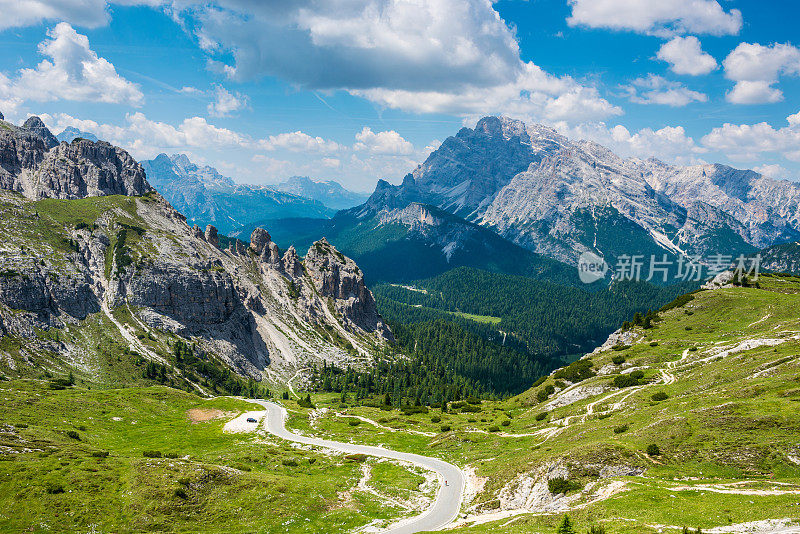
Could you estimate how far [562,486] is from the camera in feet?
174

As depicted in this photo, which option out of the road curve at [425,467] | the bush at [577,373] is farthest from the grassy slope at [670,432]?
the bush at [577,373]

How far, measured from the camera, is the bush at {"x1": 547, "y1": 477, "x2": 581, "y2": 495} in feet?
173

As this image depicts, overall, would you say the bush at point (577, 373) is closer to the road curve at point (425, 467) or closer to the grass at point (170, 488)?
the road curve at point (425, 467)

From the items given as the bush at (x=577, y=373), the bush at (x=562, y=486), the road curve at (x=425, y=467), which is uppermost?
the bush at (x=577, y=373)

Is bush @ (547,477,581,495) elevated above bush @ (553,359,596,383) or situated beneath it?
situated beneath

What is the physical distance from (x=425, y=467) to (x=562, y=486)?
27.2m

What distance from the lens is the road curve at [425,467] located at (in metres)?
54.2

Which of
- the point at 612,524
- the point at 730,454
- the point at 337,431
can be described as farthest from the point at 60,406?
the point at 730,454

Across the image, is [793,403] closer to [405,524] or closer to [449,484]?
[449,484]

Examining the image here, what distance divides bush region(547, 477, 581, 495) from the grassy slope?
1.11 meters

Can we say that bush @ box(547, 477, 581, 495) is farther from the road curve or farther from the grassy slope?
the road curve

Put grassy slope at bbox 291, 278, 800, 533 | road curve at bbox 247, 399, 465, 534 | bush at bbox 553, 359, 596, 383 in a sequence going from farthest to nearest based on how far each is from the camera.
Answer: bush at bbox 553, 359, 596, 383, road curve at bbox 247, 399, 465, 534, grassy slope at bbox 291, 278, 800, 533

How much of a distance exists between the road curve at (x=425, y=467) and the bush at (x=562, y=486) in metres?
13.1

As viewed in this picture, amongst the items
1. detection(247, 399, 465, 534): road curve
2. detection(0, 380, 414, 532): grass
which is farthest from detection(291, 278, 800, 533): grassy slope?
detection(0, 380, 414, 532): grass
